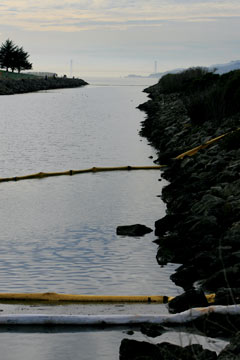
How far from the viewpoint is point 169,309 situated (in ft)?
29.9

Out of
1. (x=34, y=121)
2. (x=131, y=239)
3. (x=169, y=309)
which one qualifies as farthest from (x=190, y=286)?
(x=34, y=121)

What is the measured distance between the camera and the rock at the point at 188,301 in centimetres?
855

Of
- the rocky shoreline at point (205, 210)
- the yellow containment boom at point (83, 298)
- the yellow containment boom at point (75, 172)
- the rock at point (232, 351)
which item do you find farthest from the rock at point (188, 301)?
the yellow containment boom at point (75, 172)

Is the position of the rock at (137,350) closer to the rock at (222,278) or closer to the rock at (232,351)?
the rock at (232,351)

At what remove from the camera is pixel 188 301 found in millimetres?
8719

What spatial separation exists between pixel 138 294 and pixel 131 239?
3364mm

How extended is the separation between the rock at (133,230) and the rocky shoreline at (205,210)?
0.31 meters

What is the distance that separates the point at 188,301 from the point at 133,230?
5132 millimetres

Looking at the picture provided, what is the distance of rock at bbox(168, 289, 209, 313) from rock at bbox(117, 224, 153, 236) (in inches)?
185

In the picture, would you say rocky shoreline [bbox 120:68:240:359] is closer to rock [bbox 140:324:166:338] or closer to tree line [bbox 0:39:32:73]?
rock [bbox 140:324:166:338]

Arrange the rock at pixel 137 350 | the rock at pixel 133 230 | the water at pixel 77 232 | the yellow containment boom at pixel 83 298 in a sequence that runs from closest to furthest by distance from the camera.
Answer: the rock at pixel 137 350 < the yellow containment boom at pixel 83 298 < the water at pixel 77 232 < the rock at pixel 133 230

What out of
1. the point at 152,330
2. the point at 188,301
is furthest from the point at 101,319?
the point at 188,301

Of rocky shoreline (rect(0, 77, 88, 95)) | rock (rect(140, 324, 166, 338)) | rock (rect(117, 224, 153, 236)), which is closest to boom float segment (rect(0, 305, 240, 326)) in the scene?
rock (rect(140, 324, 166, 338))

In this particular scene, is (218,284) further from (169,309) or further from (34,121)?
(34,121)
